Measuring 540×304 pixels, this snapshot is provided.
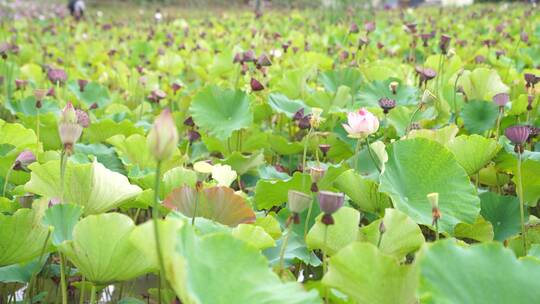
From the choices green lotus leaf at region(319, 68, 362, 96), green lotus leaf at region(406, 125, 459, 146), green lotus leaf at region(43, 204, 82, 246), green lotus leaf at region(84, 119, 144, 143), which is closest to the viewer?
green lotus leaf at region(43, 204, 82, 246)

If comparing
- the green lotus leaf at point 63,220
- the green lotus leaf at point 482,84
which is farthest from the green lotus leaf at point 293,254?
the green lotus leaf at point 482,84

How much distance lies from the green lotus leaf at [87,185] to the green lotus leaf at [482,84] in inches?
36.2

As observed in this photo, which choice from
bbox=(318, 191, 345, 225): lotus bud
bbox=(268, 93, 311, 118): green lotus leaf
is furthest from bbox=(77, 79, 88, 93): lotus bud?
bbox=(318, 191, 345, 225): lotus bud

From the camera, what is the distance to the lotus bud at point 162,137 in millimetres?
492

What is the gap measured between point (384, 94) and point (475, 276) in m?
0.97

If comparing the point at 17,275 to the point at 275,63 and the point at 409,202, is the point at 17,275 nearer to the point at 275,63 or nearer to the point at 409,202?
the point at 409,202

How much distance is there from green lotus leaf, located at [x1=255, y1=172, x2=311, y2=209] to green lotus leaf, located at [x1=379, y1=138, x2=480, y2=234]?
11 centimetres

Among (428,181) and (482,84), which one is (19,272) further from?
(482,84)

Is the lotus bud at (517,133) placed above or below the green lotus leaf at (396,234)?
above

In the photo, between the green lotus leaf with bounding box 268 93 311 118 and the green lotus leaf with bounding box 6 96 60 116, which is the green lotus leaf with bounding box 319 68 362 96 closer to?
the green lotus leaf with bounding box 268 93 311 118

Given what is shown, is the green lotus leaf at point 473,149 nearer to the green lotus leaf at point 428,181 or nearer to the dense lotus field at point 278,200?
the dense lotus field at point 278,200

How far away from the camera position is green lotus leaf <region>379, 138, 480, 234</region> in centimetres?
85

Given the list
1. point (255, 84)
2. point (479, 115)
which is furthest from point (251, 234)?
point (479, 115)

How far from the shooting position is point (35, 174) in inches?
32.8
